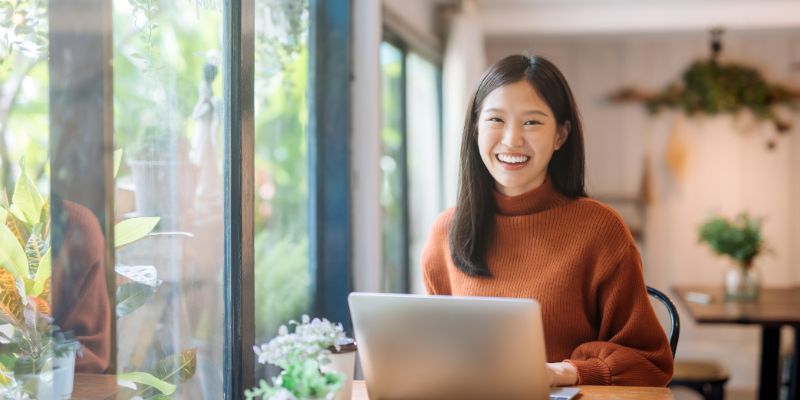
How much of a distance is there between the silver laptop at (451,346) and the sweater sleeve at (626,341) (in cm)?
30

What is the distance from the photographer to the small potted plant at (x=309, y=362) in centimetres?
129

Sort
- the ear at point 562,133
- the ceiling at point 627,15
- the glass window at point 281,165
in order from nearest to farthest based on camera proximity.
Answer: the ear at point 562,133 → the glass window at point 281,165 → the ceiling at point 627,15

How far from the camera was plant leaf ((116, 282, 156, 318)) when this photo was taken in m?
1.65

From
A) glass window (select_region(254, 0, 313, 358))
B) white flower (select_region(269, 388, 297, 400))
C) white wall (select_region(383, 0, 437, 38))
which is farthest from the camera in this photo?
white wall (select_region(383, 0, 437, 38))

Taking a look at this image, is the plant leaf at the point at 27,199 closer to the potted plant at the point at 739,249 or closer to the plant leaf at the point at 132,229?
the plant leaf at the point at 132,229

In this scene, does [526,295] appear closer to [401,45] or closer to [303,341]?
[303,341]

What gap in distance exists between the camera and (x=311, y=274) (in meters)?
3.07

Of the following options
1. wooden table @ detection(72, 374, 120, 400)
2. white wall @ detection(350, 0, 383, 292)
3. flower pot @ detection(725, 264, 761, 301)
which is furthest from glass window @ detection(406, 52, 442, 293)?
wooden table @ detection(72, 374, 120, 400)

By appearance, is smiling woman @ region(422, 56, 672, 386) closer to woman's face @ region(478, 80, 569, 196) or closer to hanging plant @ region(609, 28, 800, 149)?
woman's face @ region(478, 80, 569, 196)

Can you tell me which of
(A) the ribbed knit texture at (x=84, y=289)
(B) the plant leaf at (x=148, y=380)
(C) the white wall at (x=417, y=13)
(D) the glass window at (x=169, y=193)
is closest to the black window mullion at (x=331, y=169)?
(C) the white wall at (x=417, y=13)

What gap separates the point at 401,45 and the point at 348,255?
4.78 ft

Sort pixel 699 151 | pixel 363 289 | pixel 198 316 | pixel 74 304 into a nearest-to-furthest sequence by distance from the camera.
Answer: pixel 74 304 < pixel 198 316 < pixel 363 289 < pixel 699 151

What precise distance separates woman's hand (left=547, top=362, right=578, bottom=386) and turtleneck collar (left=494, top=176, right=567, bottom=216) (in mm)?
310

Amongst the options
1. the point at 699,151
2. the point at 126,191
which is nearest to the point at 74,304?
the point at 126,191
